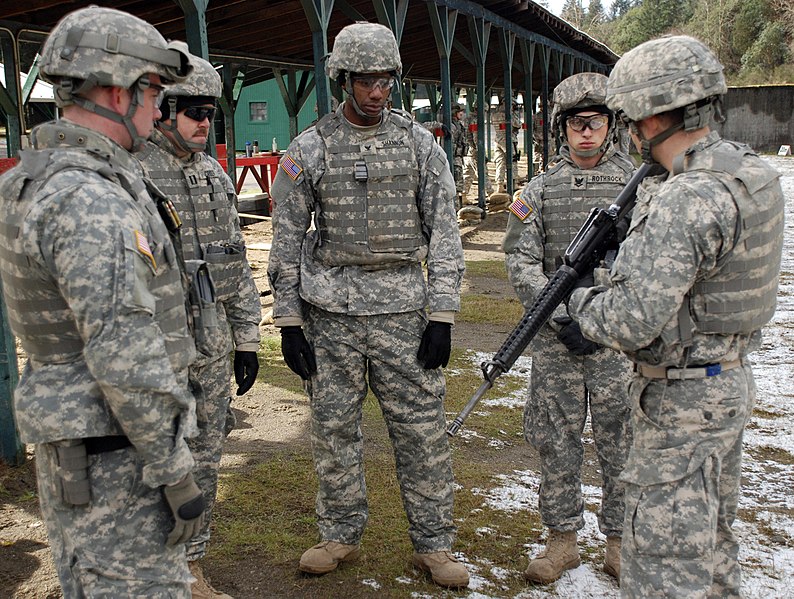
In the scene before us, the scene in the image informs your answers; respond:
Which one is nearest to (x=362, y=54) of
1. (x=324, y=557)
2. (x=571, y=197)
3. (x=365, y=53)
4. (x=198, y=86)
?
(x=365, y=53)

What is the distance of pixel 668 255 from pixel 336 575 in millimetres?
1951

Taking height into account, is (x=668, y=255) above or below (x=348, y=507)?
above

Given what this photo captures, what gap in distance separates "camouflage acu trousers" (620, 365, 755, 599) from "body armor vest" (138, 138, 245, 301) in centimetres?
164

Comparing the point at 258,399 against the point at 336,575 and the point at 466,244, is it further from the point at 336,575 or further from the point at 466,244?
the point at 466,244

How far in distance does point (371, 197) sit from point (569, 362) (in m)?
1.03

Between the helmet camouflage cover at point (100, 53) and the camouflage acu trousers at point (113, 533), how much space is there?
35.5 inches

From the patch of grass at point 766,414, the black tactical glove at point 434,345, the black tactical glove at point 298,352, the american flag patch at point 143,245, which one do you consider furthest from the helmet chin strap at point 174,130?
the patch of grass at point 766,414

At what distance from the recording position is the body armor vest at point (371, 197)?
3.38m

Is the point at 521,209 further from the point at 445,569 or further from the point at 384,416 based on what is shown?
the point at 445,569

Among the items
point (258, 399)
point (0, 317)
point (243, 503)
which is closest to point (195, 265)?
point (243, 503)

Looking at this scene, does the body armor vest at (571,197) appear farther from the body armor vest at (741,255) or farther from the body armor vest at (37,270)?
the body armor vest at (37,270)

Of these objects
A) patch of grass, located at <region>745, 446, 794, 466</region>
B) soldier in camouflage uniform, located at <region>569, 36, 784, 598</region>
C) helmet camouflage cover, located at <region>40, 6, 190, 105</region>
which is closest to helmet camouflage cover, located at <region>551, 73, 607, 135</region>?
soldier in camouflage uniform, located at <region>569, 36, 784, 598</region>

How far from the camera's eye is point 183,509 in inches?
82.0

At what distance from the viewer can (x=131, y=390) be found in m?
1.97
